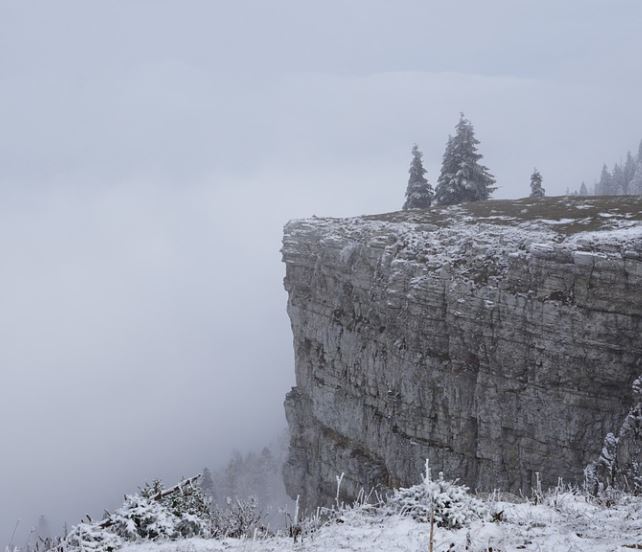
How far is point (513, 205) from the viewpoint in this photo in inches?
1371

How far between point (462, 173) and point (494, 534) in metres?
43.5

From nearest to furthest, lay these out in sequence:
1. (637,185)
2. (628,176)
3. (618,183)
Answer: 1. (637,185)
2. (618,183)
3. (628,176)

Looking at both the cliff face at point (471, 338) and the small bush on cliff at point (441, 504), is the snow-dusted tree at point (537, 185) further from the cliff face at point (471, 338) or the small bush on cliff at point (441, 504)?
the small bush on cliff at point (441, 504)

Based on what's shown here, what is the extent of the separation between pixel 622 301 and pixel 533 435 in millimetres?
6985

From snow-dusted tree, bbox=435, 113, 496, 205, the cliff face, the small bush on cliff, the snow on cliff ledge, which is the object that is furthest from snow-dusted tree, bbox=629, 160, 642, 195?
the small bush on cliff

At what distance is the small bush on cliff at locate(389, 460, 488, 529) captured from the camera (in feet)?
24.4

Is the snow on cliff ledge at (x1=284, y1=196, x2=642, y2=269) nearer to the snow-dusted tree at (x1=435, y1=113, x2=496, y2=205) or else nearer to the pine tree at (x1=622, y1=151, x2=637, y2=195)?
the snow-dusted tree at (x1=435, y1=113, x2=496, y2=205)

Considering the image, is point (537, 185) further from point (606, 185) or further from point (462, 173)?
point (606, 185)

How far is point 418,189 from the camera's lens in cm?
5069

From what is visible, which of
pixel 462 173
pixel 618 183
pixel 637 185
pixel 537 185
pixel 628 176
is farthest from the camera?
pixel 628 176

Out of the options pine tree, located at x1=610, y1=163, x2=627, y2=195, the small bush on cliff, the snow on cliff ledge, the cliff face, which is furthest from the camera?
pine tree, located at x1=610, y1=163, x2=627, y2=195

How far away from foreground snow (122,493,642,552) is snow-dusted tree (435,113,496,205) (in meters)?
41.2

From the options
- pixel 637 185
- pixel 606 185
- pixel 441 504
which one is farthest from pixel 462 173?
pixel 606 185

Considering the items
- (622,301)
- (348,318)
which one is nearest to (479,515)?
(622,301)
